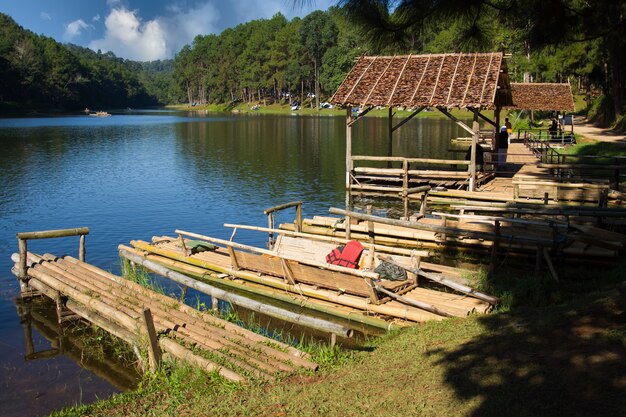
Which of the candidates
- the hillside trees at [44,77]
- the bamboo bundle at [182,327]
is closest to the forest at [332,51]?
the hillside trees at [44,77]

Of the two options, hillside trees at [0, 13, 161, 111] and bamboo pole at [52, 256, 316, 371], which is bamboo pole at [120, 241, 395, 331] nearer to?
bamboo pole at [52, 256, 316, 371]

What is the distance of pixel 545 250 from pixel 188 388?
25.1 ft

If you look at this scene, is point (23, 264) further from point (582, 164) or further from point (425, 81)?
point (582, 164)

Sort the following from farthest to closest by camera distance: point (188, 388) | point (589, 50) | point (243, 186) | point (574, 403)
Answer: point (589, 50), point (243, 186), point (188, 388), point (574, 403)

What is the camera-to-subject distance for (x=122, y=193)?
29.8 m

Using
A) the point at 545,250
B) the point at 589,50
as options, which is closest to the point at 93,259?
the point at 545,250

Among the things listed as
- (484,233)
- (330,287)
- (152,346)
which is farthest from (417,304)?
(152,346)

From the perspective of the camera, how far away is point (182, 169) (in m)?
38.1

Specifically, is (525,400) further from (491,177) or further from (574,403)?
(491,177)

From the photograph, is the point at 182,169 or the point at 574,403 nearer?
the point at 574,403

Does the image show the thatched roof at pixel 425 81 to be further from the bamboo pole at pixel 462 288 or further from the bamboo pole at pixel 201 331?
the bamboo pole at pixel 201 331

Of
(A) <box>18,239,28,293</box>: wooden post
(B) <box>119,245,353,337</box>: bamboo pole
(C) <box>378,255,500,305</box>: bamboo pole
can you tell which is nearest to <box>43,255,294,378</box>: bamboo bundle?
(B) <box>119,245,353,337</box>: bamboo pole

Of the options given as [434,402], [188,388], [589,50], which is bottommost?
[188,388]

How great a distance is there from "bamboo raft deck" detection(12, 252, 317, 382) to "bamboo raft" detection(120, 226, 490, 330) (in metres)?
2.46
